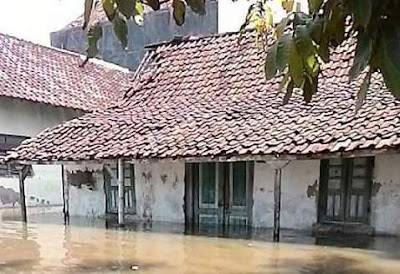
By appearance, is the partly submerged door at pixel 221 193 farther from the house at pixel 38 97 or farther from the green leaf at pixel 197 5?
the green leaf at pixel 197 5

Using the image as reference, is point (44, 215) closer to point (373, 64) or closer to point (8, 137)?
point (8, 137)

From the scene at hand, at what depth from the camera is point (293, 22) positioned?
5.33 ft

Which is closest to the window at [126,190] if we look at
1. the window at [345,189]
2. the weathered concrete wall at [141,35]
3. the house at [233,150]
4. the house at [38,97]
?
the house at [233,150]

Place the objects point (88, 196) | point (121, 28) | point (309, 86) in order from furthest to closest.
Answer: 1. point (88, 196)
2. point (121, 28)
3. point (309, 86)

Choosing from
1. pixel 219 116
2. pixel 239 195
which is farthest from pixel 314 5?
pixel 239 195

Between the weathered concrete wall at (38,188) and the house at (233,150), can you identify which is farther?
the weathered concrete wall at (38,188)

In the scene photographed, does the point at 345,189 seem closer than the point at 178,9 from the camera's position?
No

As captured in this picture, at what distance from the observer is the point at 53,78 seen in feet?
68.7

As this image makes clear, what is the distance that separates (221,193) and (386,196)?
12.4 feet

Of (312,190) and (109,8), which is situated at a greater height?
(312,190)

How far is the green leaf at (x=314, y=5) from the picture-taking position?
5.15 feet

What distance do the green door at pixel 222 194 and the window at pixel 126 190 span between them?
71.0 inches

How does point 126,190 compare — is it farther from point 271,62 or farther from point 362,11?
point 362,11

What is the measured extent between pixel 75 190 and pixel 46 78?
6305mm
